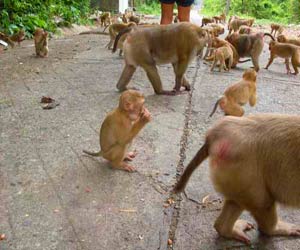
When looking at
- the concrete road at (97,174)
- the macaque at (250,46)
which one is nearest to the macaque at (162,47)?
the concrete road at (97,174)

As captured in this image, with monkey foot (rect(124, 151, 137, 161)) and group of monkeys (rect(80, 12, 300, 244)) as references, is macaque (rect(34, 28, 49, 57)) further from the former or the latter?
group of monkeys (rect(80, 12, 300, 244))

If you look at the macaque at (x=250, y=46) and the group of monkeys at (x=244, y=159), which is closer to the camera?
the group of monkeys at (x=244, y=159)

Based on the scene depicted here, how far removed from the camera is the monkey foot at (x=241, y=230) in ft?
9.27

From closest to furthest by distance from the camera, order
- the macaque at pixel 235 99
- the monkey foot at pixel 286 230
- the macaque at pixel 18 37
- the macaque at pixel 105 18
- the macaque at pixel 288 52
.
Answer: the monkey foot at pixel 286 230, the macaque at pixel 235 99, the macaque at pixel 288 52, the macaque at pixel 18 37, the macaque at pixel 105 18

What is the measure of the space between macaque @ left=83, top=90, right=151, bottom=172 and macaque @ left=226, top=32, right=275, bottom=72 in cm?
433

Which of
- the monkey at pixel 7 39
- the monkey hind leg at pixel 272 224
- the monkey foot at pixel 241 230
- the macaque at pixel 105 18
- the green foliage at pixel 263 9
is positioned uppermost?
the monkey hind leg at pixel 272 224

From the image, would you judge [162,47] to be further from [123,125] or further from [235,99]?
[123,125]

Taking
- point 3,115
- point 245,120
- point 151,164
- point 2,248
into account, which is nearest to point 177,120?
point 151,164

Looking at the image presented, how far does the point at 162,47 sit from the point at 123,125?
2434 mm

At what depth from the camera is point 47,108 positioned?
5.00 m

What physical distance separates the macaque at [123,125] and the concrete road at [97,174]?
0.49 feet

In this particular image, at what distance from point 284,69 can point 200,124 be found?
3.70 m

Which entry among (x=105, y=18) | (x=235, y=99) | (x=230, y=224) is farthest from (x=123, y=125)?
(x=105, y=18)

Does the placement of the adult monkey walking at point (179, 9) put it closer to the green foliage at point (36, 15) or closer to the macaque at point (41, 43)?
the macaque at point (41, 43)
